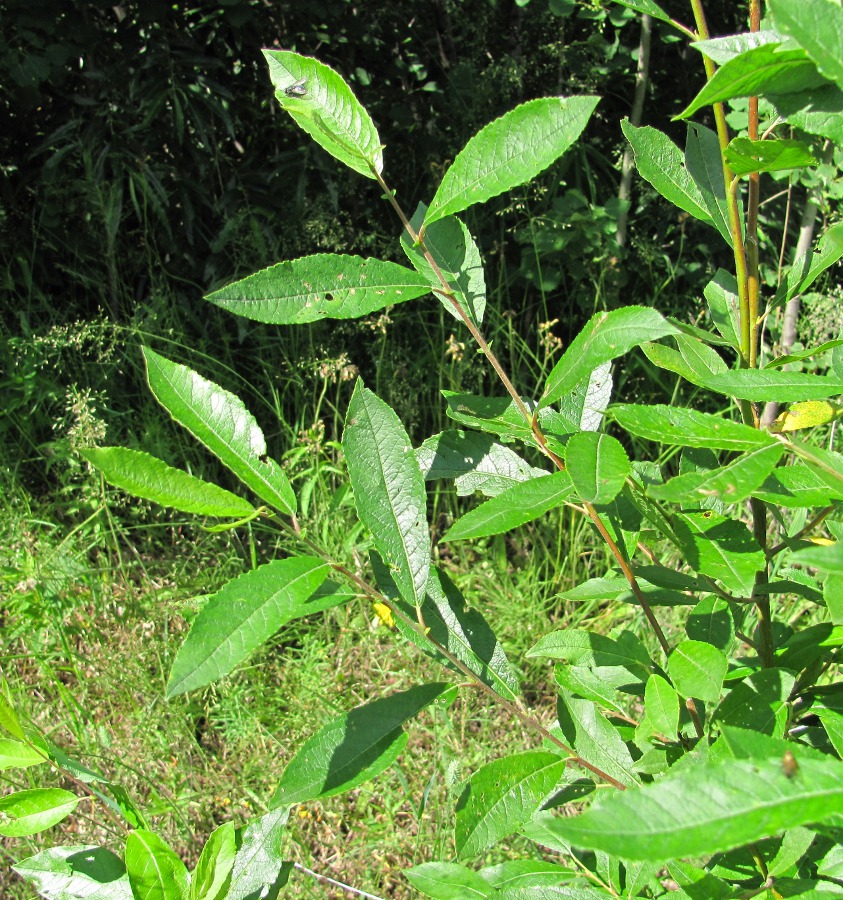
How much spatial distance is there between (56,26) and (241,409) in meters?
3.07

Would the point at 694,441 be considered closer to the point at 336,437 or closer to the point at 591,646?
the point at 591,646

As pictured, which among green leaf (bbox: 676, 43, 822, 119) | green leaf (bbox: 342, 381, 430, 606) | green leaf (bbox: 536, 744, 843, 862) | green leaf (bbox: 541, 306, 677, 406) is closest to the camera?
green leaf (bbox: 536, 744, 843, 862)

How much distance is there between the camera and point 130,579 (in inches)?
105

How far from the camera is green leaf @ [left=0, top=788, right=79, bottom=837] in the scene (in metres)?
0.82

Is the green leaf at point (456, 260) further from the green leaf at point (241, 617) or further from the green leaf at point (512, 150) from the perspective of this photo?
the green leaf at point (241, 617)

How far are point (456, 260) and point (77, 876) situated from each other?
2.29 feet

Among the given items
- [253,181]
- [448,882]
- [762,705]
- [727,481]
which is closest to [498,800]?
[448,882]

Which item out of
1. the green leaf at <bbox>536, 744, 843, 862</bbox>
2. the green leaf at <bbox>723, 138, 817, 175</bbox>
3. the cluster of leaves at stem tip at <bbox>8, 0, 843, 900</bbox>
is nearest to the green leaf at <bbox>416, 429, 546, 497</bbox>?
the cluster of leaves at stem tip at <bbox>8, 0, 843, 900</bbox>

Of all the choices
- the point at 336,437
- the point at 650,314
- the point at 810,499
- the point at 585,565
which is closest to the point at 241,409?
the point at 650,314

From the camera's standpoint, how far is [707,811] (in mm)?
426

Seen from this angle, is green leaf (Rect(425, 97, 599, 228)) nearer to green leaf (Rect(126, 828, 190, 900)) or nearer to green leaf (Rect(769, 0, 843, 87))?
green leaf (Rect(769, 0, 843, 87))

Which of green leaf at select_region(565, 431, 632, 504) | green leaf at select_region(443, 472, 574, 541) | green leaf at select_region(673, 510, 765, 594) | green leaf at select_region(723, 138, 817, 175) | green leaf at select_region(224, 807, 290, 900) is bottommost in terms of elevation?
green leaf at select_region(224, 807, 290, 900)

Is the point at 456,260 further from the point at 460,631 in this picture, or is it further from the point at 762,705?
the point at 762,705

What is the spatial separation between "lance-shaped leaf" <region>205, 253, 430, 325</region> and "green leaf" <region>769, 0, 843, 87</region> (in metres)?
0.33
